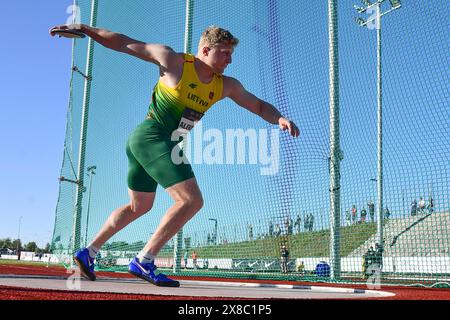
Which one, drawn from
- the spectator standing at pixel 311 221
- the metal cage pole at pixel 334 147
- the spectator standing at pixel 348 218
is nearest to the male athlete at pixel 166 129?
the metal cage pole at pixel 334 147

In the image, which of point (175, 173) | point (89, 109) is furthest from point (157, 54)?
point (89, 109)

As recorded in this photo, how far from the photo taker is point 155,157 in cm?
320

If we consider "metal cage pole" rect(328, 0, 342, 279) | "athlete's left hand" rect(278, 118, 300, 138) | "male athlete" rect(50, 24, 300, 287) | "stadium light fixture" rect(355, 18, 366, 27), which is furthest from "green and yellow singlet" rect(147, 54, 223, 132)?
"stadium light fixture" rect(355, 18, 366, 27)

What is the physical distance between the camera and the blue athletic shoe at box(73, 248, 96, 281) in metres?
3.46

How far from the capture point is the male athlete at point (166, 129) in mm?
3162

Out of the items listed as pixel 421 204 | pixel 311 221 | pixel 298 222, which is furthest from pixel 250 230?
pixel 421 204

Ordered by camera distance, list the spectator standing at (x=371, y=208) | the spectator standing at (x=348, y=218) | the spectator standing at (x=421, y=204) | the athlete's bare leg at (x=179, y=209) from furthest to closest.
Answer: the spectator standing at (x=371, y=208), the spectator standing at (x=348, y=218), the spectator standing at (x=421, y=204), the athlete's bare leg at (x=179, y=209)

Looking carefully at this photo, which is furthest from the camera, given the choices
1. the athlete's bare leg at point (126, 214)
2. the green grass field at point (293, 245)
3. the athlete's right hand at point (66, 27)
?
the green grass field at point (293, 245)

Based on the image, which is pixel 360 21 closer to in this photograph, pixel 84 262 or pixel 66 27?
pixel 66 27

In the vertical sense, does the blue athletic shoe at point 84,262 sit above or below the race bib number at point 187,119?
below

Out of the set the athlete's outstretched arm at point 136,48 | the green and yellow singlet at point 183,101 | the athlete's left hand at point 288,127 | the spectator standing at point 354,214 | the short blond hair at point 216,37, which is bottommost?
the spectator standing at point 354,214

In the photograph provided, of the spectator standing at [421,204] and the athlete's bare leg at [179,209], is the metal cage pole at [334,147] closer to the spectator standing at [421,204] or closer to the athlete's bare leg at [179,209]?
the spectator standing at [421,204]

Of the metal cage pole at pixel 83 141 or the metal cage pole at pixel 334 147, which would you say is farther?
the metal cage pole at pixel 83 141
